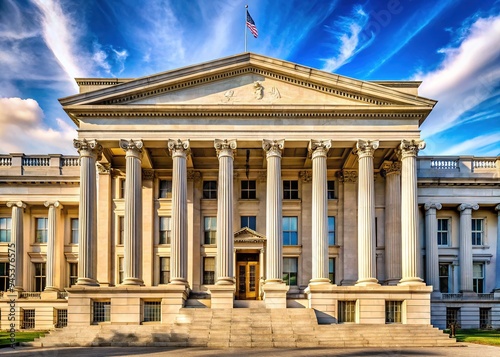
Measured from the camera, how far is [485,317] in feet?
143

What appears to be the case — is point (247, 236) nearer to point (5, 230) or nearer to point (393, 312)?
point (393, 312)

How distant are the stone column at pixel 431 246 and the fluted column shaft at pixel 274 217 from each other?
1482 centimetres

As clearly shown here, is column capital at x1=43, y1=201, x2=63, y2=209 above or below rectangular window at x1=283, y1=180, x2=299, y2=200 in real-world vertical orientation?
below

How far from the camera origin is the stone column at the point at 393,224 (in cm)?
3969

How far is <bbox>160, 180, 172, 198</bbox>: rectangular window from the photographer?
4341 centimetres

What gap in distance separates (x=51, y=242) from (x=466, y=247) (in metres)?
32.9

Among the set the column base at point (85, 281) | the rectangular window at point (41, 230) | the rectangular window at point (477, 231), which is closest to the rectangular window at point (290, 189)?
the rectangular window at point (477, 231)

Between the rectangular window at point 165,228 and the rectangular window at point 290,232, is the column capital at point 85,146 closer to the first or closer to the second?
the rectangular window at point 165,228

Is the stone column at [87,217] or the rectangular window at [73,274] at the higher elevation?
the stone column at [87,217]

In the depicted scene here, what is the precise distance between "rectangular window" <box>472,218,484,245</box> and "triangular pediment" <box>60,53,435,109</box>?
14418 millimetres

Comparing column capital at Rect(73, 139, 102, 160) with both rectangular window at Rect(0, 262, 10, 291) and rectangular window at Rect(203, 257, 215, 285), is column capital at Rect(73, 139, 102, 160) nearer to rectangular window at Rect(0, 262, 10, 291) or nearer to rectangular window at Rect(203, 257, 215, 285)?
rectangular window at Rect(203, 257, 215, 285)

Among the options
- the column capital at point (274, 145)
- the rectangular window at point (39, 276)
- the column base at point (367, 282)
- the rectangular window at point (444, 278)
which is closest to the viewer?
the column base at point (367, 282)

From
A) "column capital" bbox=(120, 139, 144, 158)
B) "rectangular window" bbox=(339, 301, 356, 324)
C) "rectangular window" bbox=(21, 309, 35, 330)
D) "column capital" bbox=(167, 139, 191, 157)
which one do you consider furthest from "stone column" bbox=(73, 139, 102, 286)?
"rectangular window" bbox=(339, 301, 356, 324)

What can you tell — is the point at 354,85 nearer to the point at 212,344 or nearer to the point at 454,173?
the point at 454,173
